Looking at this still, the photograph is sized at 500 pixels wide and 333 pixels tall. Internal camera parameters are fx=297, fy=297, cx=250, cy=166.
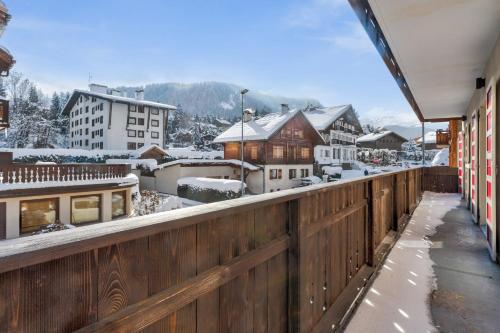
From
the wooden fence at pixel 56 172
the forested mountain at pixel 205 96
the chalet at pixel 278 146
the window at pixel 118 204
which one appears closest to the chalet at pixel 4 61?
the wooden fence at pixel 56 172

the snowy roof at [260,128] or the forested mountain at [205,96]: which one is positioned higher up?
the forested mountain at [205,96]

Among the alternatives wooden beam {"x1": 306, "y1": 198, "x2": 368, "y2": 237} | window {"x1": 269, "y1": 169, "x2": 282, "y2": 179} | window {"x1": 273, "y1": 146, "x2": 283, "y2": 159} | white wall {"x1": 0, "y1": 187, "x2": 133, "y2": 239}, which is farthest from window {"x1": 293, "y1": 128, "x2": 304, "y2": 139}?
wooden beam {"x1": 306, "y1": 198, "x2": 368, "y2": 237}

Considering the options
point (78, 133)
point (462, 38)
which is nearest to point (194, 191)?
point (462, 38)

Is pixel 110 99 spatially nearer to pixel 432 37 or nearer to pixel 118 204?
pixel 118 204

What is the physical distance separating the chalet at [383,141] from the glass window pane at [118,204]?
4338cm

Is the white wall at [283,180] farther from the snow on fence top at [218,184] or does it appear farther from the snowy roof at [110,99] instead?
the snowy roof at [110,99]

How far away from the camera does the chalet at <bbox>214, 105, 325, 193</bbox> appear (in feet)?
78.6

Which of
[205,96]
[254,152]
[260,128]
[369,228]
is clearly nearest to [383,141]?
[260,128]

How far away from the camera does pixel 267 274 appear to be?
1.76 metres

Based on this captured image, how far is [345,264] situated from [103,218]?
11162mm

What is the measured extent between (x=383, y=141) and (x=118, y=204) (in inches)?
1803

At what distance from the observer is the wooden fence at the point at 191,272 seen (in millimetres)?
760

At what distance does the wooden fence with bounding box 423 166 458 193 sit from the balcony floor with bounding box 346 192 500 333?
9.25m

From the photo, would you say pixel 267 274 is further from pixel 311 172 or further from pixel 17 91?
pixel 17 91
